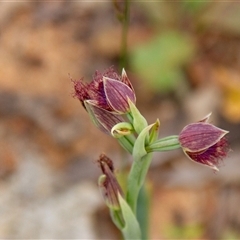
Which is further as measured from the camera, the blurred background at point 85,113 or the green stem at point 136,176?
the blurred background at point 85,113

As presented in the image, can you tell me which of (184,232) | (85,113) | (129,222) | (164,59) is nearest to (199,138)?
(129,222)

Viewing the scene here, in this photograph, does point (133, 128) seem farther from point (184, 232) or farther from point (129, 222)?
point (184, 232)

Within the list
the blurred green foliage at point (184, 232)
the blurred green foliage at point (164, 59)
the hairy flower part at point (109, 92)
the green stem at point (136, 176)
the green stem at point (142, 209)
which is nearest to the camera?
the hairy flower part at point (109, 92)

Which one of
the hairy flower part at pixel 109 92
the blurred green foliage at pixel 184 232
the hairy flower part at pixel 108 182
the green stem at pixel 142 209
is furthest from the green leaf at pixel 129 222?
the blurred green foliage at pixel 184 232

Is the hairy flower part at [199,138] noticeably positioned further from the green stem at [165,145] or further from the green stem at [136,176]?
the green stem at [136,176]

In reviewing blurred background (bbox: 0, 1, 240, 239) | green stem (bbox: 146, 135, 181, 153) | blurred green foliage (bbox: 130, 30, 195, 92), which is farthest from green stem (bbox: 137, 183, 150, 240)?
blurred green foliage (bbox: 130, 30, 195, 92)

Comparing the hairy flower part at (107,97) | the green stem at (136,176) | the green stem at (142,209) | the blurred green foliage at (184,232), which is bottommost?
the blurred green foliage at (184,232)

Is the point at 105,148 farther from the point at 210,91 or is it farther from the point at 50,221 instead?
the point at 210,91
